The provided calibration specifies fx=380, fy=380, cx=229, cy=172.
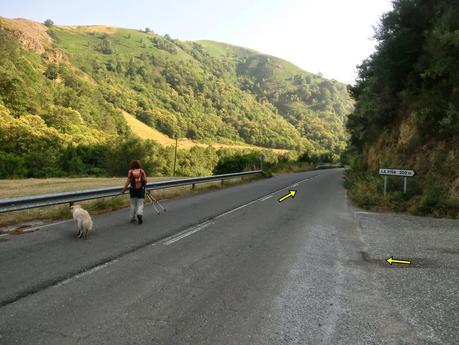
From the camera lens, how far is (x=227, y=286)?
17.4ft

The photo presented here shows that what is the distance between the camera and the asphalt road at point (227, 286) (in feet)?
12.9

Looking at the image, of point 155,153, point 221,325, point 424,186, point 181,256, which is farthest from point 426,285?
point 155,153

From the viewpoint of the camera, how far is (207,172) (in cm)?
11031

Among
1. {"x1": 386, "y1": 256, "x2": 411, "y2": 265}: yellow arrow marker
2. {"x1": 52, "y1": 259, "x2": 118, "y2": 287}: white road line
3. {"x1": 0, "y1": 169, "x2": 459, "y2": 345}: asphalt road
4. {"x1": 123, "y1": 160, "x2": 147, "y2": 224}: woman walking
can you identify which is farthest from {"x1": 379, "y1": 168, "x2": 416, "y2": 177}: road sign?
{"x1": 52, "y1": 259, "x2": 118, "y2": 287}: white road line

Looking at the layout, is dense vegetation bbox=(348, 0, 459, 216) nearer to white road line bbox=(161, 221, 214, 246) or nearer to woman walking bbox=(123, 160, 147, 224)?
white road line bbox=(161, 221, 214, 246)

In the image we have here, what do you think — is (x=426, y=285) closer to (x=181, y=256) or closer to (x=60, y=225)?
(x=181, y=256)

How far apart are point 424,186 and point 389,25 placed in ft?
36.4

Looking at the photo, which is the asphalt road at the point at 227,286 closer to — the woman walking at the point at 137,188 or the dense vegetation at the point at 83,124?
the woman walking at the point at 137,188

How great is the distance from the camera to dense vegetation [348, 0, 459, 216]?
45.5ft

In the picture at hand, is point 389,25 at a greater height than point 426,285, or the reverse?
point 389,25

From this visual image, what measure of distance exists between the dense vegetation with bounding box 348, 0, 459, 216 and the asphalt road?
4.76 meters

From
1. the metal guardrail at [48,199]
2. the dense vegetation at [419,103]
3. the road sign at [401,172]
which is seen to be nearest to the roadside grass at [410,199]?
the dense vegetation at [419,103]

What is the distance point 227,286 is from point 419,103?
1665cm

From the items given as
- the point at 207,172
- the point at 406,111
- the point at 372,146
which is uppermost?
A: the point at 406,111
